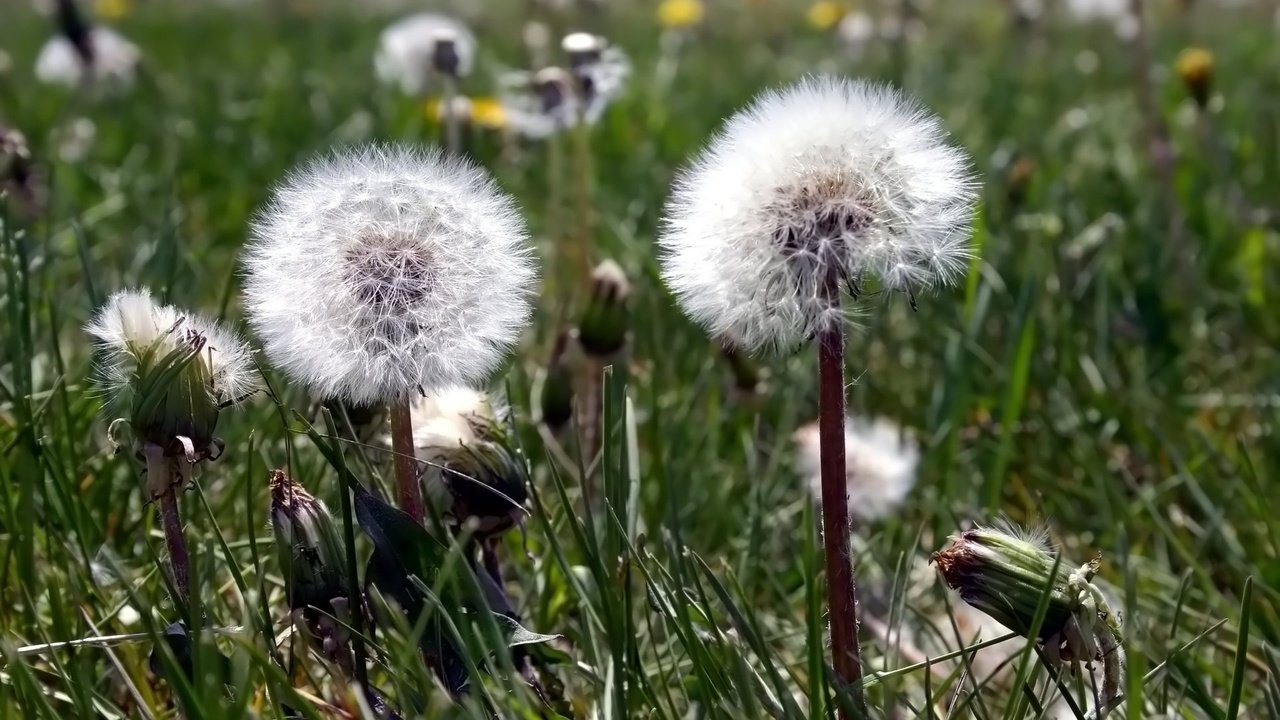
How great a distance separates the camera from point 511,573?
166 cm

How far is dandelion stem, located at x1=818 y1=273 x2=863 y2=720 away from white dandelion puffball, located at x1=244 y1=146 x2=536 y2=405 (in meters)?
0.32

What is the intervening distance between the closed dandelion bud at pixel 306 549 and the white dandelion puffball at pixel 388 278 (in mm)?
109

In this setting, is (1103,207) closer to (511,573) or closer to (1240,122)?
(1240,122)

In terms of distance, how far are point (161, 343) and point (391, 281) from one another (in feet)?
0.70

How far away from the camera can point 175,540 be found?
111cm

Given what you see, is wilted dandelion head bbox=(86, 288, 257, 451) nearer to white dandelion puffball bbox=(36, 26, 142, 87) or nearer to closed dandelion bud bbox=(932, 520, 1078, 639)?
closed dandelion bud bbox=(932, 520, 1078, 639)

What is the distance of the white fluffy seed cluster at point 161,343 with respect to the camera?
1.11 m

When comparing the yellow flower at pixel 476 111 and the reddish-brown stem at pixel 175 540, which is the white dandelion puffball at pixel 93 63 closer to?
the yellow flower at pixel 476 111

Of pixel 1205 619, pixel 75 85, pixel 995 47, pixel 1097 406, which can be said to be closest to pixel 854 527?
pixel 1097 406

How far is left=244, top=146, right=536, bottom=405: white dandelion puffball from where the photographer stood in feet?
3.80

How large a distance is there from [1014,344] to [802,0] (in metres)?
14.9

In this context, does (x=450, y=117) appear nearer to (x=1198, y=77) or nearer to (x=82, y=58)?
(x=1198, y=77)

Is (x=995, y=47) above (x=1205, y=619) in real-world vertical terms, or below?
above

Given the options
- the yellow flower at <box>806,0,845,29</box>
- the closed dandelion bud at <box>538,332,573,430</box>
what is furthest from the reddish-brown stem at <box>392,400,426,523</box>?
the yellow flower at <box>806,0,845,29</box>
